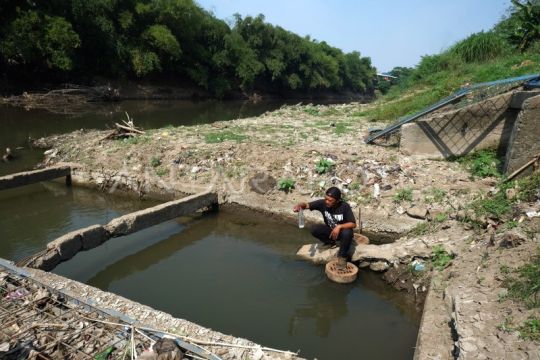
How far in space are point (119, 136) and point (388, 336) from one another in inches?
375

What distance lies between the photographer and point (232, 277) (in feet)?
18.2

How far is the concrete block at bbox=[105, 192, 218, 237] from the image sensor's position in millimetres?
6109

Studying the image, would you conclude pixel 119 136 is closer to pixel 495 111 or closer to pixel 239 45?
pixel 495 111

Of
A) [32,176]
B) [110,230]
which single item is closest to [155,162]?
[32,176]

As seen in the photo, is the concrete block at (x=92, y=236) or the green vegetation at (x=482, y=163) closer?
the concrete block at (x=92, y=236)

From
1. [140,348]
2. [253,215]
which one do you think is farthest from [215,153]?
[140,348]

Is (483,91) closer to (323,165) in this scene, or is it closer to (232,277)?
(323,165)

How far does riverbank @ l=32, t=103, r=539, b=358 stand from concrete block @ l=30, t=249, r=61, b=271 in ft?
11.3

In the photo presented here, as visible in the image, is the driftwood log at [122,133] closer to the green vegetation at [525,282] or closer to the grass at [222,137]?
the grass at [222,137]

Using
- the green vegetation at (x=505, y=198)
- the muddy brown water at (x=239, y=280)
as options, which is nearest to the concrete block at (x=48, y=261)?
the muddy brown water at (x=239, y=280)

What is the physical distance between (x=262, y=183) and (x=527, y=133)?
181 inches

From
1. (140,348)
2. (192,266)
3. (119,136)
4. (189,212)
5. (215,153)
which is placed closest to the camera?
(140,348)

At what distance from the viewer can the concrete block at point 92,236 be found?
559 cm

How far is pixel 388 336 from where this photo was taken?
4418mm
